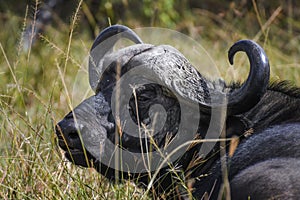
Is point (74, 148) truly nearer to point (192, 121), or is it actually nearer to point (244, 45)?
point (192, 121)

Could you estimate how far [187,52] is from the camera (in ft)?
29.8

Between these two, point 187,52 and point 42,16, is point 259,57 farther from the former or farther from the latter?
point 42,16

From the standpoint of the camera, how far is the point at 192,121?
4520 mm

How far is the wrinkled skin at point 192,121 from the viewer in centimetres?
419

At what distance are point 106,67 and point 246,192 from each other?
1.44 metres

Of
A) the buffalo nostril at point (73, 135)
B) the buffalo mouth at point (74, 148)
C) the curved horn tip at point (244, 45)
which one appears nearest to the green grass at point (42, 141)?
the buffalo mouth at point (74, 148)

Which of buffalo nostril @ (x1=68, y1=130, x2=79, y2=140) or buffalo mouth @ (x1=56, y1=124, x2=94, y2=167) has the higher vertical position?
buffalo nostril @ (x1=68, y1=130, x2=79, y2=140)

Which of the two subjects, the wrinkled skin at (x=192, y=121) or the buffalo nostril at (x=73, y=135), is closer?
the wrinkled skin at (x=192, y=121)

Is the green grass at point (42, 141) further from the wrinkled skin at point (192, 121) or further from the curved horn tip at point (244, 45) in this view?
the curved horn tip at point (244, 45)

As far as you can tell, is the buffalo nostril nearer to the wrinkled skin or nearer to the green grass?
the wrinkled skin

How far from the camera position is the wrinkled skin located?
4.19 meters

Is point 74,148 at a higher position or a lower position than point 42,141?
higher

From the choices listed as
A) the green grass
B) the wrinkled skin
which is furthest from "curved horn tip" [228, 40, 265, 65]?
the green grass

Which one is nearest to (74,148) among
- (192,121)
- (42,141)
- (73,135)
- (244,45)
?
(73,135)
